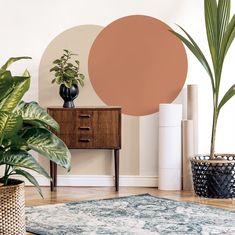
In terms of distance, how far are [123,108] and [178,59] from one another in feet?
2.15

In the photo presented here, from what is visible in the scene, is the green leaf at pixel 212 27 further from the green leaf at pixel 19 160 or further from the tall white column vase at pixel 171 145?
the green leaf at pixel 19 160

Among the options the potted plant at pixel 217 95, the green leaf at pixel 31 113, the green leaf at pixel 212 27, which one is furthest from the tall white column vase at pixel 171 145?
the green leaf at pixel 31 113

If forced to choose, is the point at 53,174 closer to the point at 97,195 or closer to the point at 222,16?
the point at 97,195

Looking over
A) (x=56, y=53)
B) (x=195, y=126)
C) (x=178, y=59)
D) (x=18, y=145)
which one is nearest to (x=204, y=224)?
(x=18, y=145)

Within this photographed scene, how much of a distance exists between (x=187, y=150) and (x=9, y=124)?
272 centimetres

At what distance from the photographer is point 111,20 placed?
4.47 m

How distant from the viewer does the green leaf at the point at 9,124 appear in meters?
1.68

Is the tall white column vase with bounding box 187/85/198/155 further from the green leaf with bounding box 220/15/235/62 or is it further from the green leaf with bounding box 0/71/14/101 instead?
the green leaf with bounding box 0/71/14/101

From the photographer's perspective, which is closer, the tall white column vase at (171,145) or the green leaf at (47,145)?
the green leaf at (47,145)

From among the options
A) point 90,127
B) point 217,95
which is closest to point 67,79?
point 90,127

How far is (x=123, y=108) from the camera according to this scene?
4473 millimetres

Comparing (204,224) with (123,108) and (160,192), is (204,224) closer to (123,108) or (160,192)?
(160,192)

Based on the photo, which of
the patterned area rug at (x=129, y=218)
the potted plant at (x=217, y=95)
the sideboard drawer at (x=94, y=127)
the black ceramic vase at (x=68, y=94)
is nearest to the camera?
the patterned area rug at (x=129, y=218)

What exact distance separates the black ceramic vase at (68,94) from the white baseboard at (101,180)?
0.68 metres
